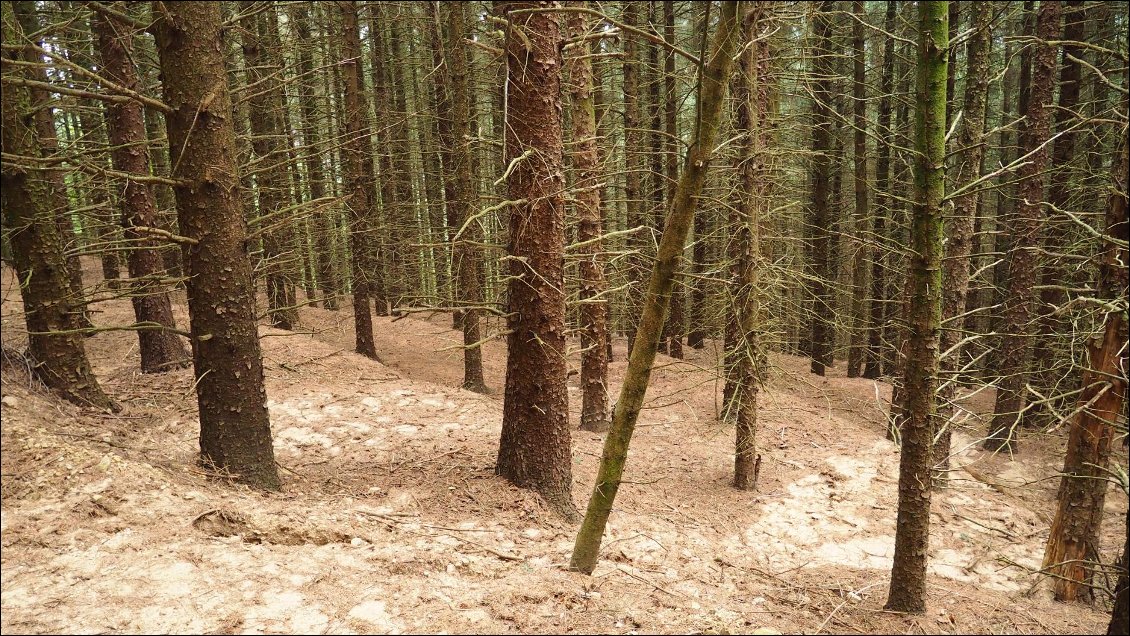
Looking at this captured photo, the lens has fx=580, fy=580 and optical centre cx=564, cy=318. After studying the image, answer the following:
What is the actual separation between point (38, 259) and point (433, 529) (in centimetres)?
538

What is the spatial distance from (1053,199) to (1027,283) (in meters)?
4.43

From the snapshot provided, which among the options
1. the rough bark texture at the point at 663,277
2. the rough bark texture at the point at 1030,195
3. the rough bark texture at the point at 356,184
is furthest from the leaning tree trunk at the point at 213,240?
the rough bark texture at the point at 1030,195

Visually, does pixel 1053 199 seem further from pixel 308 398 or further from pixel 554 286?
pixel 308 398

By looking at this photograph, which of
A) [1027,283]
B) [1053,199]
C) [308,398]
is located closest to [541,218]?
[308,398]

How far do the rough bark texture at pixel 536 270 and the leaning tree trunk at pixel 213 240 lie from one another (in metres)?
2.33

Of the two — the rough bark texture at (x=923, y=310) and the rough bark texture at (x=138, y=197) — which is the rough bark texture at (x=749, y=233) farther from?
the rough bark texture at (x=138, y=197)

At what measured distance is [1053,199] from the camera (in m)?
13.8

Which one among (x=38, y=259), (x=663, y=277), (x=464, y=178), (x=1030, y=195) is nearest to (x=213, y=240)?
(x=38, y=259)

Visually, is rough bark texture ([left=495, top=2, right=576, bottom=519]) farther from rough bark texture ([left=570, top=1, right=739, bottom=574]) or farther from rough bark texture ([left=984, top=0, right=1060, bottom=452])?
rough bark texture ([left=984, top=0, right=1060, bottom=452])

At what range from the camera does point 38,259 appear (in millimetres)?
6285

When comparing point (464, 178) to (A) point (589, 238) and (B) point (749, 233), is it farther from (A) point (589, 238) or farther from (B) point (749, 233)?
(B) point (749, 233)

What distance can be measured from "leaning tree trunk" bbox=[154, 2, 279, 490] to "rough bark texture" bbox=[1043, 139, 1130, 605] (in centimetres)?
713

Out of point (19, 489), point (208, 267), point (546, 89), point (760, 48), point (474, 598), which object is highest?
point (760, 48)

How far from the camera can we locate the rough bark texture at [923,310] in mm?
3961
